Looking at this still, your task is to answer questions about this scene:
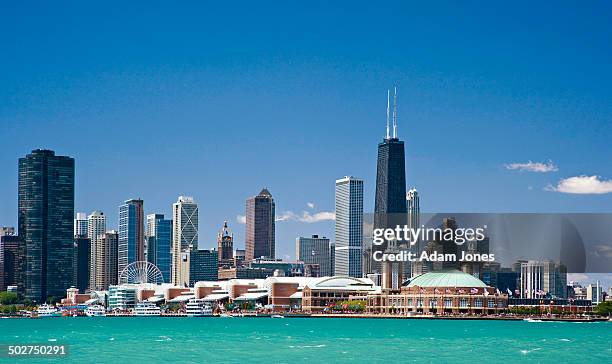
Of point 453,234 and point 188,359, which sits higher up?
point 453,234

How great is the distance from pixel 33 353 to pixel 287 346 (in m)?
28.2

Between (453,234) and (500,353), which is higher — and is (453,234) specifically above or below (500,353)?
above

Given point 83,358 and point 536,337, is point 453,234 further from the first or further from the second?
point 83,358

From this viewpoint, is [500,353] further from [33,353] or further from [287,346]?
[33,353]

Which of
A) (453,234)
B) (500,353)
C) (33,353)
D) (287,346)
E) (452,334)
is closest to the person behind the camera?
(33,353)

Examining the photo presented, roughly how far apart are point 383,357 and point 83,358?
24.7 m

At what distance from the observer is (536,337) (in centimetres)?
13312

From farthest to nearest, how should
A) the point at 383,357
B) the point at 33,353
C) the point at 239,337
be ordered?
the point at 239,337 → the point at 383,357 → the point at 33,353

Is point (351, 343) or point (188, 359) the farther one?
point (351, 343)

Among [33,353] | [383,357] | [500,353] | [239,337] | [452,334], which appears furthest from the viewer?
[452,334]

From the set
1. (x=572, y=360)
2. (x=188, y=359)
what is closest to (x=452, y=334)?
(x=572, y=360)

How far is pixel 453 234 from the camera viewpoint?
183375mm

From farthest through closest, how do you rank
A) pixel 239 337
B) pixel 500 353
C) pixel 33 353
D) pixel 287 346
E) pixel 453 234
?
pixel 453 234 < pixel 239 337 < pixel 287 346 < pixel 500 353 < pixel 33 353

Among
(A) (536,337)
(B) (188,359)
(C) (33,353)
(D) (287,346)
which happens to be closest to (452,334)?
(A) (536,337)
